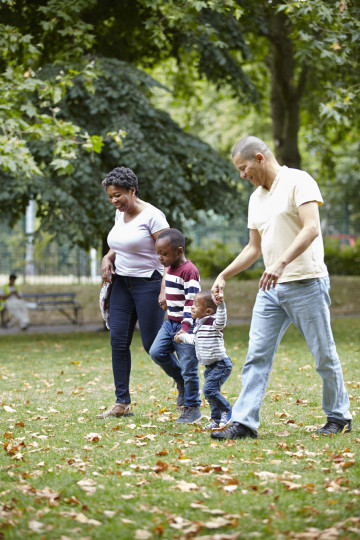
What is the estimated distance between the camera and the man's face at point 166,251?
5.97m

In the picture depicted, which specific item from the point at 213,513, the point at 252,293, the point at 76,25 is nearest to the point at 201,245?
→ the point at 252,293

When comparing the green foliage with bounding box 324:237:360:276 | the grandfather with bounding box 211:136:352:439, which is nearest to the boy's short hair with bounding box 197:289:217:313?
the grandfather with bounding box 211:136:352:439

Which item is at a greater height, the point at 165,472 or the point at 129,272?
the point at 129,272

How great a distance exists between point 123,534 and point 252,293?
641 inches

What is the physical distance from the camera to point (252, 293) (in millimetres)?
19812

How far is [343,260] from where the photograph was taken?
21.9 meters

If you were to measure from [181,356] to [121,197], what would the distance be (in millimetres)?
1361

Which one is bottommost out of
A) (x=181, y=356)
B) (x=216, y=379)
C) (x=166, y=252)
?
(x=216, y=379)

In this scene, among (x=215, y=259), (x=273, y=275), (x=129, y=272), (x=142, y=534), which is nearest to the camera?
(x=142, y=534)

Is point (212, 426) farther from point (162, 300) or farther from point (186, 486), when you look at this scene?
point (186, 486)

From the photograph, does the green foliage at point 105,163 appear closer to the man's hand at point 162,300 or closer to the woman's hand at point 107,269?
the woman's hand at point 107,269

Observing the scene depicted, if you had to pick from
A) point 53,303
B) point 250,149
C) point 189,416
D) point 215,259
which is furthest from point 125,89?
point 250,149

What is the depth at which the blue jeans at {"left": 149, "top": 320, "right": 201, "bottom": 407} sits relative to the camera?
6.13 m

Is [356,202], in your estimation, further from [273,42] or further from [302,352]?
[302,352]
